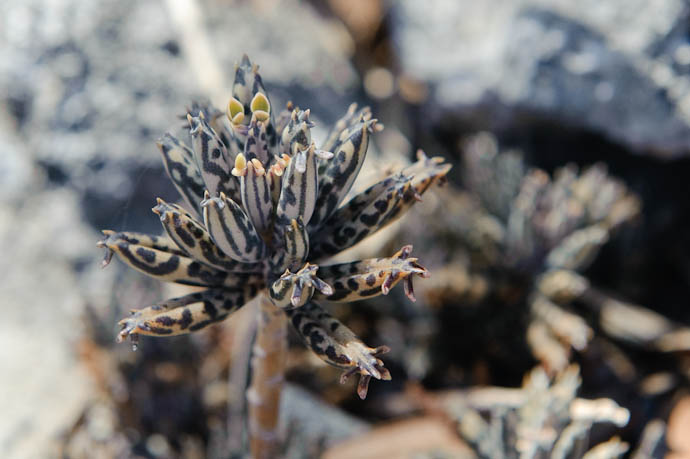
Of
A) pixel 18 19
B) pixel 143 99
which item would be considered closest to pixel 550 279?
pixel 143 99

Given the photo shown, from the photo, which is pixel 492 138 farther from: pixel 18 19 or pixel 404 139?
pixel 18 19

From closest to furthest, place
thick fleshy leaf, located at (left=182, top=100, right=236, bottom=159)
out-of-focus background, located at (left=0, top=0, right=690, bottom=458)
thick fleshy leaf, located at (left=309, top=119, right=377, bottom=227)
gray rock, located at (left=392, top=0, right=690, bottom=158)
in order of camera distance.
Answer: thick fleshy leaf, located at (left=309, top=119, right=377, bottom=227)
thick fleshy leaf, located at (left=182, top=100, right=236, bottom=159)
out-of-focus background, located at (left=0, top=0, right=690, bottom=458)
gray rock, located at (left=392, top=0, right=690, bottom=158)

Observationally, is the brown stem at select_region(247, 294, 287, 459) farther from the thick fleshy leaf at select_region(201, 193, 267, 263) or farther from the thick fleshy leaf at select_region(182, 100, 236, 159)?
the thick fleshy leaf at select_region(182, 100, 236, 159)

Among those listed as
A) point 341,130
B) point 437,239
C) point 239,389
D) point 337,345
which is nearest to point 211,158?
point 341,130

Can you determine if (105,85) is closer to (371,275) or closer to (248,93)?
(248,93)

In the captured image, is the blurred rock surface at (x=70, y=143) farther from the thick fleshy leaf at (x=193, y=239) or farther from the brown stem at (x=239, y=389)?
the thick fleshy leaf at (x=193, y=239)

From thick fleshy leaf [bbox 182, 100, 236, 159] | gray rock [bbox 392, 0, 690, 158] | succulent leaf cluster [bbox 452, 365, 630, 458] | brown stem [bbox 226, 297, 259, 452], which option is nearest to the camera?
thick fleshy leaf [bbox 182, 100, 236, 159]

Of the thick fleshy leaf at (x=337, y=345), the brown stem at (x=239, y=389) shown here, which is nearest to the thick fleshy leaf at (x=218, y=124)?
the thick fleshy leaf at (x=337, y=345)

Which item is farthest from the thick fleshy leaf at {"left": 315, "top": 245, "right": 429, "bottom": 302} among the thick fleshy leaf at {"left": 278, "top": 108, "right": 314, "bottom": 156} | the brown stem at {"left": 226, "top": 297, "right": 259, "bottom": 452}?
the brown stem at {"left": 226, "top": 297, "right": 259, "bottom": 452}
